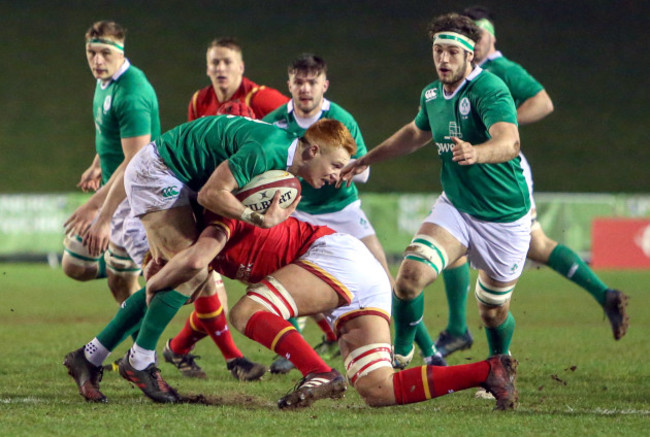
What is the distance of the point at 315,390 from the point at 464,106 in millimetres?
1952

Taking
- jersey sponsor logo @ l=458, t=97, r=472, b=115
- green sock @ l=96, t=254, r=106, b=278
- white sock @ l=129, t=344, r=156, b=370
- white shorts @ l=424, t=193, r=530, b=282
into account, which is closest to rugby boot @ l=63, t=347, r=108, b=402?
white sock @ l=129, t=344, r=156, b=370

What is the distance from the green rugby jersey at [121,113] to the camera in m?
6.13

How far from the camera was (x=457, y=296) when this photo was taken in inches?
273

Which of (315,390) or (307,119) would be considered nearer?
(315,390)

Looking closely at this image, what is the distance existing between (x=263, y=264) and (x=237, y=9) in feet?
75.4

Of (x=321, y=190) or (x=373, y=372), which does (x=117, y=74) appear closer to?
(x=321, y=190)

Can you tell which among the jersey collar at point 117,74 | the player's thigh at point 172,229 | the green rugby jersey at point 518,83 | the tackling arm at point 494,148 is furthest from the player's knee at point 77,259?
the green rugby jersey at point 518,83

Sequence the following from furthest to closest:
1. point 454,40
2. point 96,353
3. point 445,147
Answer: point 445,147
point 454,40
point 96,353

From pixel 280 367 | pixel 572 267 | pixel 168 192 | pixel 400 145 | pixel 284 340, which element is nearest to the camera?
pixel 284 340

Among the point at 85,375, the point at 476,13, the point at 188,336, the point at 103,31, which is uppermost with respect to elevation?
the point at 476,13

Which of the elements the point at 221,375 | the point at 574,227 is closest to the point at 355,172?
the point at 221,375

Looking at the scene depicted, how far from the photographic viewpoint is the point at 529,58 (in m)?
25.8

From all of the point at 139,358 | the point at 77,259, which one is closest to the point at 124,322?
the point at 139,358

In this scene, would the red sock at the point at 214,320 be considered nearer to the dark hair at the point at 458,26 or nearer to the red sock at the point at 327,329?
the red sock at the point at 327,329
